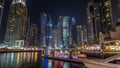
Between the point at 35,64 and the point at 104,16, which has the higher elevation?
the point at 104,16

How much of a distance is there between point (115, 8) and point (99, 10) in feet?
127

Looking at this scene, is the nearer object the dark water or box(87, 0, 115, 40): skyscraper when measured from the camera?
the dark water

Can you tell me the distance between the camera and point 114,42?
237ft

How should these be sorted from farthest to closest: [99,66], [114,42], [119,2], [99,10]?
[99,10] < [119,2] < [114,42] < [99,66]

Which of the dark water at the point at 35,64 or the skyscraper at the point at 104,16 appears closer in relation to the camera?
the dark water at the point at 35,64

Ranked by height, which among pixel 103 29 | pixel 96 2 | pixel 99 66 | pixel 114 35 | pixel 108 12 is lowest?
pixel 99 66

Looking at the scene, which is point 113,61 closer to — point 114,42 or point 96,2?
point 114,42

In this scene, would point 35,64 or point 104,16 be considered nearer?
point 35,64

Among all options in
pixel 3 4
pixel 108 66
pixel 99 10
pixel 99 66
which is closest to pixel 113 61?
pixel 108 66

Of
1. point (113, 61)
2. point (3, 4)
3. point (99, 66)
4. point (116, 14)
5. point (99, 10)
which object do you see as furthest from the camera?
point (3, 4)

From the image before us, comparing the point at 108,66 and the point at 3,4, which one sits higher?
the point at 3,4

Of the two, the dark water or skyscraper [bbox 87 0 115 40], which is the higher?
skyscraper [bbox 87 0 115 40]

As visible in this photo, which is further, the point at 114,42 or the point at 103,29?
the point at 103,29

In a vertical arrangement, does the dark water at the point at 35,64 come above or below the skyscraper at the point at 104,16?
below
